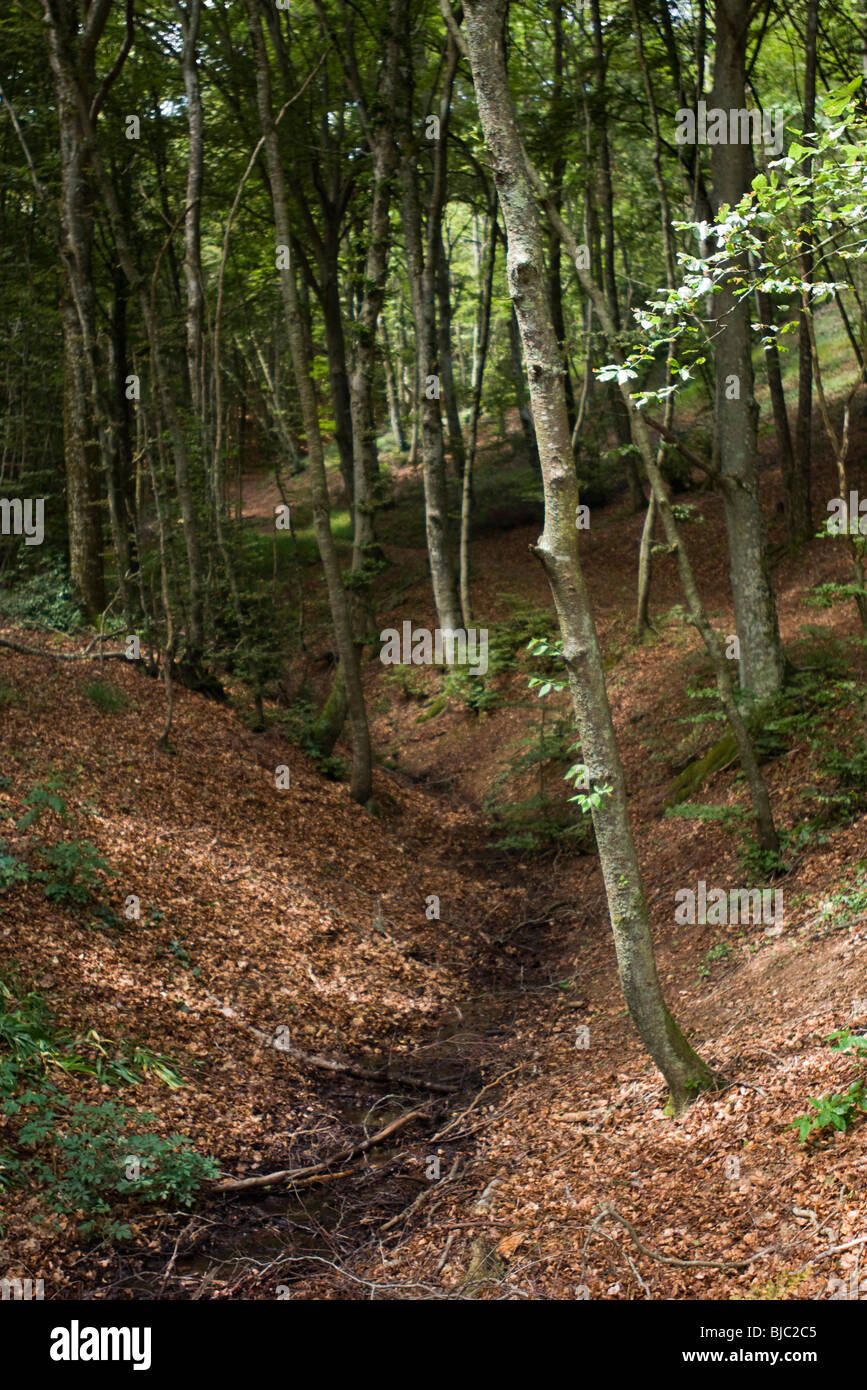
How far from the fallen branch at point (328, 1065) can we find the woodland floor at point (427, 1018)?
0.05 m

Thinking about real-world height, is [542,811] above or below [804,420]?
below

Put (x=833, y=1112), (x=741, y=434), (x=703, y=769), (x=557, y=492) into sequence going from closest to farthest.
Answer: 1. (x=833, y=1112)
2. (x=557, y=492)
3. (x=741, y=434)
4. (x=703, y=769)

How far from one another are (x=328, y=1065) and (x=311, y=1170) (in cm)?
119

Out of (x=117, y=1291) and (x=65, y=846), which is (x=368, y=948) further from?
(x=117, y=1291)

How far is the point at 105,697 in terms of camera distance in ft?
37.7

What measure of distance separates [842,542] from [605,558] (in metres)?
5.82

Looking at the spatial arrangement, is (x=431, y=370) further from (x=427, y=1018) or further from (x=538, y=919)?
(x=427, y=1018)

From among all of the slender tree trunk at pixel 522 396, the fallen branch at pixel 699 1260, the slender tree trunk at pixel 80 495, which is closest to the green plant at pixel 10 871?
the fallen branch at pixel 699 1260

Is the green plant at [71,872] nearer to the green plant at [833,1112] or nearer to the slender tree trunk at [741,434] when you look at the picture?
the green plant at [833,1112]

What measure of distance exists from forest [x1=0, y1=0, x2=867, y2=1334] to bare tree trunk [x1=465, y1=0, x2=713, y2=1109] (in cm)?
3

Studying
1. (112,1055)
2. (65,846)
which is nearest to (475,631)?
(65,846)

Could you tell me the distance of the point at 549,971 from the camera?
912 centimetres

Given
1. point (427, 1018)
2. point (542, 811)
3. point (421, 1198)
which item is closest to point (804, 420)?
point (542, 811)

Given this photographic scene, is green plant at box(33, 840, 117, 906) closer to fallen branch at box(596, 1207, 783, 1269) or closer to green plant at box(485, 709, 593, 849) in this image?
fallen branch at box(596, 1207, 783, 1269)
